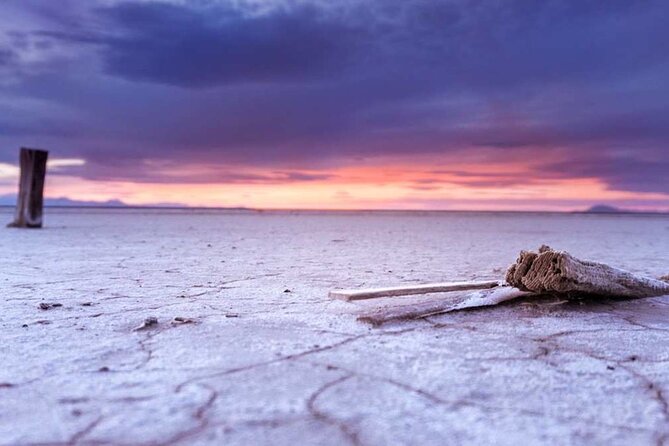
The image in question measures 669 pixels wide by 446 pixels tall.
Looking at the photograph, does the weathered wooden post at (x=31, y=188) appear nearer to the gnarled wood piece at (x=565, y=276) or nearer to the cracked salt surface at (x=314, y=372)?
the cracked salt surface at (x=314, y=372)

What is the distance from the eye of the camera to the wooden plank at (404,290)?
320cm

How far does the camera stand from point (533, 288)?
3.20 metres

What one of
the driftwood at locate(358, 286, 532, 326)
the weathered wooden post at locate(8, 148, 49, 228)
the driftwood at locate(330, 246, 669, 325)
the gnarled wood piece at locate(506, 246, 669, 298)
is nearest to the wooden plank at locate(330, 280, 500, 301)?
the driftwood at locate(330, 246, 669, 325)

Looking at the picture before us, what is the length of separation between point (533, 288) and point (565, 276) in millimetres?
214

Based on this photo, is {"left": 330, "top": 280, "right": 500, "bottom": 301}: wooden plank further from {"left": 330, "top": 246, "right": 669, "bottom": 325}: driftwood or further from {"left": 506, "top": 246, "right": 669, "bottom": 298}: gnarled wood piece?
{"left": 506, "top": 246, "right": 669, "bottom": 298}: gnarled wood piece

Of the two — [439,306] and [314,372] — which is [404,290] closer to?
[439,306]

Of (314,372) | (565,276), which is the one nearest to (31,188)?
(565,276)

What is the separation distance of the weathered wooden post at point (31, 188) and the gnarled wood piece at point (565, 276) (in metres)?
9.83

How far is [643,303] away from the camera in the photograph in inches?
133

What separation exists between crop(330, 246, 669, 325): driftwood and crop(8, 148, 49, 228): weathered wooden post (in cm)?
916

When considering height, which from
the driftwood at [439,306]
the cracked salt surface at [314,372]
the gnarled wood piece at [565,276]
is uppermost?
the gnarled wood piece at [565,276]

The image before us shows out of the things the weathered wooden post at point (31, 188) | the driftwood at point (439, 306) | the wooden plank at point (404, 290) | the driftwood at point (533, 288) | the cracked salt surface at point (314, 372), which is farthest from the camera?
the weathered wooden post at point (31, 188)

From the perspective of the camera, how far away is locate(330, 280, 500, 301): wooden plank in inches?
126

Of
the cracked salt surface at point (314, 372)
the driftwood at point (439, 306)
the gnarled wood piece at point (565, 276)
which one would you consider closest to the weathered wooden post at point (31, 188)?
the cracked salt surface at point (314, 372)
